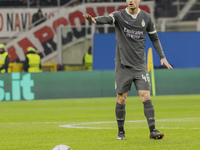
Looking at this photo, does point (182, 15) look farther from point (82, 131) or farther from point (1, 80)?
point (82, 131)

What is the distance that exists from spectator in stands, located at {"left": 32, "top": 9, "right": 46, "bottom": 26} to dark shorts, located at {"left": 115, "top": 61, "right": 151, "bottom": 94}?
88.5 feet

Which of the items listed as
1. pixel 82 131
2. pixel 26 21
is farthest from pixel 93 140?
pixel 26 21

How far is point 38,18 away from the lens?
36.8m

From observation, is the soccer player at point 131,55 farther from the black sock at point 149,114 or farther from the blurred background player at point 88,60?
the blurred background player at point 88,60

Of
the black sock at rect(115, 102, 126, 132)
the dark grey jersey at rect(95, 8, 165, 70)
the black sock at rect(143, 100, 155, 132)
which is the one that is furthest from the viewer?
the black sock at rect(115, 102, 126, 132)

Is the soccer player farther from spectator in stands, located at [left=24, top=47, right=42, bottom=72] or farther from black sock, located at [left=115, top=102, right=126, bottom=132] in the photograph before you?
spectator in stands, located at [left=24, top=47, right=42, bottom=72]

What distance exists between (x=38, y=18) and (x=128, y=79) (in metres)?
27.3

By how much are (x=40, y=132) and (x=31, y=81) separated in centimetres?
1292

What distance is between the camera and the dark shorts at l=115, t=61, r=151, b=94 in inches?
388

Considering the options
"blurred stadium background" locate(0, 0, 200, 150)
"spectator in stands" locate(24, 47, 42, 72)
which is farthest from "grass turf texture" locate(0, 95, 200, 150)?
"spectator in stands" locate(24, 47, 42, 72)

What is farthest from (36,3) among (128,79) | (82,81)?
(128,79)

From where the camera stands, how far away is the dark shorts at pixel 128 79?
32.3 feet

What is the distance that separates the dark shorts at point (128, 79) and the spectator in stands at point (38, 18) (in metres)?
27.0

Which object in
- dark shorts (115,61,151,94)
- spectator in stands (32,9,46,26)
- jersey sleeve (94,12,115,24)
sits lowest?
spectator in stands (32,9,46,26)
